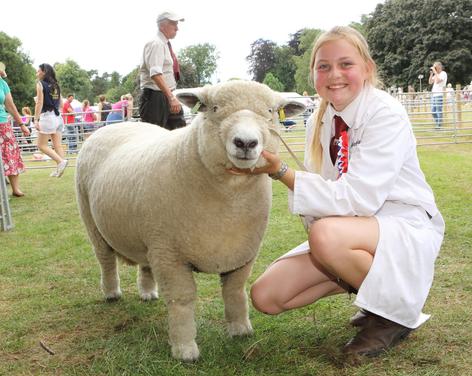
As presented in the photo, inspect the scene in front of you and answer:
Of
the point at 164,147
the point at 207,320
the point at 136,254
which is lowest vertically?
the point at 207,320

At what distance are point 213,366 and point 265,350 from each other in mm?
278

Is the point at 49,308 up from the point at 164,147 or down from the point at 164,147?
down

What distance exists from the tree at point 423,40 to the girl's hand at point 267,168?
3988 centimetres

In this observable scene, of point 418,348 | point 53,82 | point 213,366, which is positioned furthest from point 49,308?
point 53,82

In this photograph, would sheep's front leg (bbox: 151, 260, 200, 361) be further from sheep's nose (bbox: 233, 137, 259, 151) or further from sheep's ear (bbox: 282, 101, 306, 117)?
sheep's ear (bbox: 282, 101, 306, 117)

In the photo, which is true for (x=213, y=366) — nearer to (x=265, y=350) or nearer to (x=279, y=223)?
(x=265, y=350)

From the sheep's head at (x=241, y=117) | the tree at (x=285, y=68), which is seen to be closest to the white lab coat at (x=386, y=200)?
the sheep's head at (x=241, y=117)

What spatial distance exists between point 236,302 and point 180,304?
1.16 ft

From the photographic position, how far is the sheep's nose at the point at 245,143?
1.98m

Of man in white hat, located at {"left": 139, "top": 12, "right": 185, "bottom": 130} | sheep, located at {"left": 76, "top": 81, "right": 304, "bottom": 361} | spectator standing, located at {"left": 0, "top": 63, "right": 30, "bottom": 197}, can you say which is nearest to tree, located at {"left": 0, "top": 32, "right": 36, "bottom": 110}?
spectator standing, located at {"left": 0, "top": 63, "right": 30, "bottom": 197}

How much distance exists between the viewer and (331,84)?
244 centimetres

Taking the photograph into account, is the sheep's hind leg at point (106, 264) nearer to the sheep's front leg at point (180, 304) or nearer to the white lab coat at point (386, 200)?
the sheep's front leg at point (180, 304)

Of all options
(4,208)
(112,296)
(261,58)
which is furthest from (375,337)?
(261,58)

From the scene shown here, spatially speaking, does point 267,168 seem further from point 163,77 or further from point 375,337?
point 163,77
